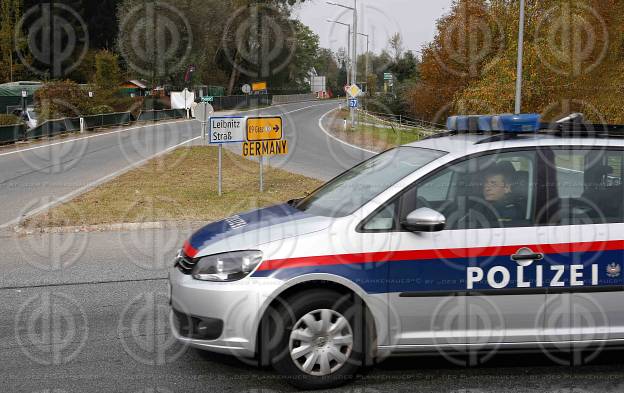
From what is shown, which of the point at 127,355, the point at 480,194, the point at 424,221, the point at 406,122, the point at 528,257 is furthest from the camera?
the point at 406,122

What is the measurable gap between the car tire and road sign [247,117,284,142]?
33.9ft

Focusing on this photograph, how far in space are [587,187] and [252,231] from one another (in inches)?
89.2

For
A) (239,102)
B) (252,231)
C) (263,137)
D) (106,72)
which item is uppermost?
(106,72)

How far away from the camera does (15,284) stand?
7340 millimetres

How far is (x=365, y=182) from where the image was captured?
5.17 meters

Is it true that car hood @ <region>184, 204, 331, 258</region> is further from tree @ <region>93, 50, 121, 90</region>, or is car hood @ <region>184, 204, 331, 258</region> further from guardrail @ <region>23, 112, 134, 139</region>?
tree @ <region>93, 50, 121, 90</region>

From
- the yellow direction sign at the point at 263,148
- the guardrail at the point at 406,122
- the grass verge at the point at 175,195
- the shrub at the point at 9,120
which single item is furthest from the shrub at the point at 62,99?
the yellow direction sign at the point at 263,148

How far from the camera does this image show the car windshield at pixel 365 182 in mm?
4738

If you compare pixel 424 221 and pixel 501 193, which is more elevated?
pixel 501 193

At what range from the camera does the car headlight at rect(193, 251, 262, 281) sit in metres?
4.39

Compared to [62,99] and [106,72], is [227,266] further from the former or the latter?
[106,72]

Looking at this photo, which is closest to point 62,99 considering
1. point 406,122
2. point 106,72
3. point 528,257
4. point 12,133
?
point 106,72

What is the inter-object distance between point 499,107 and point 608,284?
27619mm

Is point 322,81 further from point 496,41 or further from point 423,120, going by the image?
point 496,41
